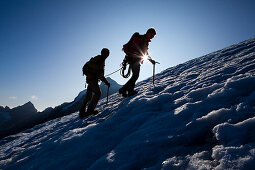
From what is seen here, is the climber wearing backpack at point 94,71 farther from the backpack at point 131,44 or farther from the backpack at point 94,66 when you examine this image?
the backpack at point 131,44

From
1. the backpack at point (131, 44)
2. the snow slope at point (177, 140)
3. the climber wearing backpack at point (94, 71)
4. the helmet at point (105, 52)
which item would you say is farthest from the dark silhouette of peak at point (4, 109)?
the snow slope at point (177, 140)

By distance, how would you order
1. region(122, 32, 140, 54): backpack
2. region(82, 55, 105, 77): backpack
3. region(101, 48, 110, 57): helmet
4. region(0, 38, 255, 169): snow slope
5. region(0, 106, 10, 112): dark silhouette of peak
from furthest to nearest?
region(0, 106, 10, 112): dark silhouette of peak < region(122, 32, 140, 54): backpack < region(101, 48, 110, 57): helmet < region(82, 55, 105, 77): backpack < region(0, 38, 255, 169): snow slope

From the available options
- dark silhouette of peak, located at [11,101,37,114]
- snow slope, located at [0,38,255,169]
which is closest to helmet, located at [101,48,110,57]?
snow slope, located at [0,38,255,169]

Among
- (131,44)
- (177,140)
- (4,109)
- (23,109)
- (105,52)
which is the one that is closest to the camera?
(177,140)

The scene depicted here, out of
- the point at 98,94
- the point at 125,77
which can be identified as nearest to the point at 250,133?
the point at 98,94

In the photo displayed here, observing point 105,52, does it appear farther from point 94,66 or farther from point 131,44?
point 131,44

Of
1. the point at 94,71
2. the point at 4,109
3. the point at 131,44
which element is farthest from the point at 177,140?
the point at 4,109

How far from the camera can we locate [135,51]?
22.2 ft

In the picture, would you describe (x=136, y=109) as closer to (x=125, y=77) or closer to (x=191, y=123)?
(x=191, y=123)

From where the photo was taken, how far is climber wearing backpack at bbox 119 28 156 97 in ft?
21.8

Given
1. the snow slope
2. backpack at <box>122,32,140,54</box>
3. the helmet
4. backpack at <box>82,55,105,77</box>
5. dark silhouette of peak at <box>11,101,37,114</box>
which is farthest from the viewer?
dark silhouette of peak at <box>11,101,37,114</box>

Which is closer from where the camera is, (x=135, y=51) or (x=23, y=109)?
(x=135, y=51)

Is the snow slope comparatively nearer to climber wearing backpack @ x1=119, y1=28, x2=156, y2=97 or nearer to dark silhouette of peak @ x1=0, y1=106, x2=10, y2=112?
climber wearing backpack @ x1=119, y1=28, x2=156, y2=97

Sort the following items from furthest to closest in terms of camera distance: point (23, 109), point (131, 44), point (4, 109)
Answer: point (23, 109) < point (4, 109) < point (131, 44)
